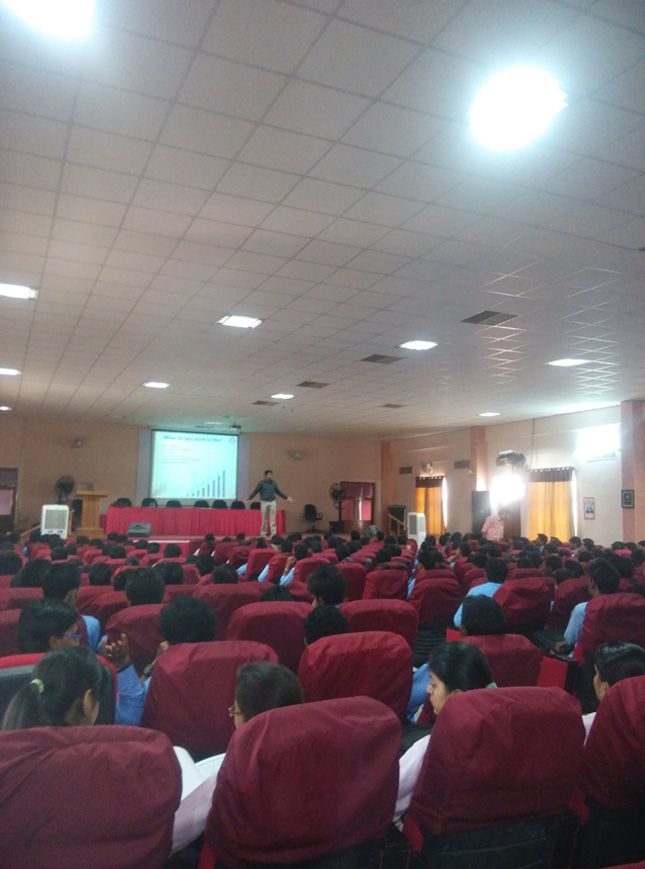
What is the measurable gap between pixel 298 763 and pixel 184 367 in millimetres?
8862

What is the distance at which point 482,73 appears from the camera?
3.03 m

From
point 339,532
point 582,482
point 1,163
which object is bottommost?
point 339,532

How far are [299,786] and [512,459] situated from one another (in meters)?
14.8

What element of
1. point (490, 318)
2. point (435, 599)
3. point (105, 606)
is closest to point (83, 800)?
point (105, 606)

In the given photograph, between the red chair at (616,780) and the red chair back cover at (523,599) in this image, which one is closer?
the red chair at (616,780)

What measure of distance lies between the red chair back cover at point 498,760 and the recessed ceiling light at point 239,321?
19.6 ft

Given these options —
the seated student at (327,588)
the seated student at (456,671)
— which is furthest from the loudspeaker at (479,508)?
the seated student at (456,671)

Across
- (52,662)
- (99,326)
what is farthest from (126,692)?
(99,326)

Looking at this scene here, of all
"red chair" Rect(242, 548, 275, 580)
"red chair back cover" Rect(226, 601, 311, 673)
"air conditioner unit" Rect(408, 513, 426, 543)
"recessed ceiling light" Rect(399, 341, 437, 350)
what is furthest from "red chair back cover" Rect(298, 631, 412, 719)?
"air conditioner unit" Rect(408, 513, 426, 543)

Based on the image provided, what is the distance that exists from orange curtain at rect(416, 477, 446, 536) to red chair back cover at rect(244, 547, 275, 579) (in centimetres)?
1175

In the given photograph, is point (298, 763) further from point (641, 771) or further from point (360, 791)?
point (641, 771)

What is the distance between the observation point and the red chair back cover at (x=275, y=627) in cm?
313

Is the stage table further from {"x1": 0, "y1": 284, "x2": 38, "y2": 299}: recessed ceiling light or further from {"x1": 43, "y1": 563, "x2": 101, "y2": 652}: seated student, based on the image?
{"x1": 43, "y1": 563, "x2": 101, "y2": 652}: seated student

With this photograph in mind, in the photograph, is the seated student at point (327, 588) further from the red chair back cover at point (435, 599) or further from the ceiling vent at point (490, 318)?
the ceiling vent at point (490, 318)
